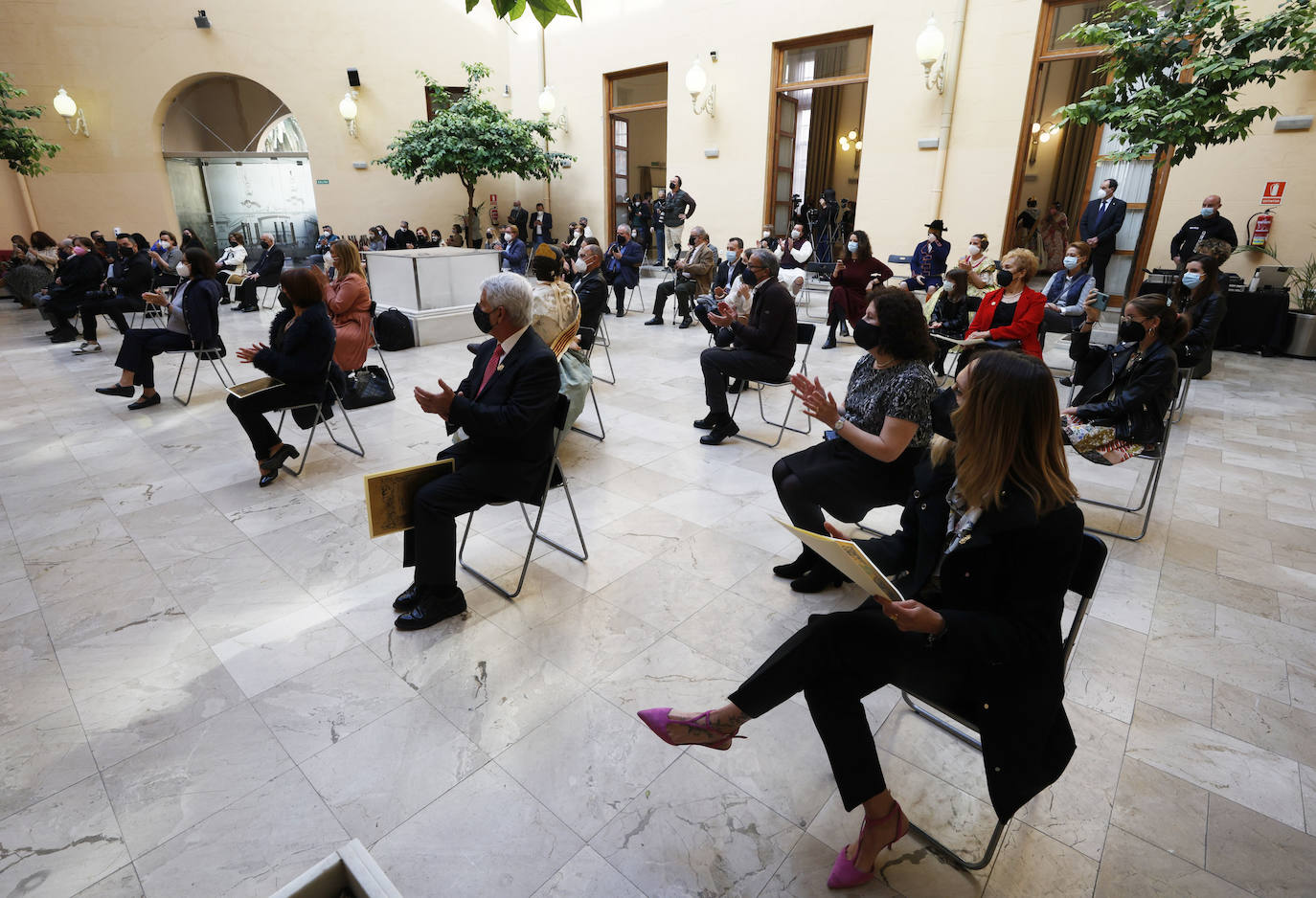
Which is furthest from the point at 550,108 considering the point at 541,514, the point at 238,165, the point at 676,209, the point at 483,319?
the point at 541,514

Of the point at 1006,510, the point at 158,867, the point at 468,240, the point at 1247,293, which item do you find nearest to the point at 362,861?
the point at 158,867

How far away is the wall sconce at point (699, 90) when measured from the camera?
463 inches

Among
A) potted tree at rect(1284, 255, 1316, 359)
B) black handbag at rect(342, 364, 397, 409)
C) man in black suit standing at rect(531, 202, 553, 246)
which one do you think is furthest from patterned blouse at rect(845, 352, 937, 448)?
man in black suit standing at rect(531, 202, 553, 246)

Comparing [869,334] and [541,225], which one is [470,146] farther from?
[869,334]

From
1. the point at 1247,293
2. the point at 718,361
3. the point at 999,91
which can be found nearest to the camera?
the point at 718,361

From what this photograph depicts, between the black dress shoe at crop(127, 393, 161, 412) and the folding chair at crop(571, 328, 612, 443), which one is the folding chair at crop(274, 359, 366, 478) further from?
the black dress shoe at crop(127, 393, 161, 412)

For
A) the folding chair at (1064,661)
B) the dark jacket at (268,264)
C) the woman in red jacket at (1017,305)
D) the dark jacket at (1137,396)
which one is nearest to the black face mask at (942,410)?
the folding chair at (1064,661)

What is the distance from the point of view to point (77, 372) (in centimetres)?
688

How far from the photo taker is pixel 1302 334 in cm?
783

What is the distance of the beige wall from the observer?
9.03 meters

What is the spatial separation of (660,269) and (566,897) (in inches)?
521

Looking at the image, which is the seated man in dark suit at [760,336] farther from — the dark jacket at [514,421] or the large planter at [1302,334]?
the large planter at [1302,334]

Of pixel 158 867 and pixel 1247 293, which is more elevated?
pixel 1247 293

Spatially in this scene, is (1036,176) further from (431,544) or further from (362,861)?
(362,861)
